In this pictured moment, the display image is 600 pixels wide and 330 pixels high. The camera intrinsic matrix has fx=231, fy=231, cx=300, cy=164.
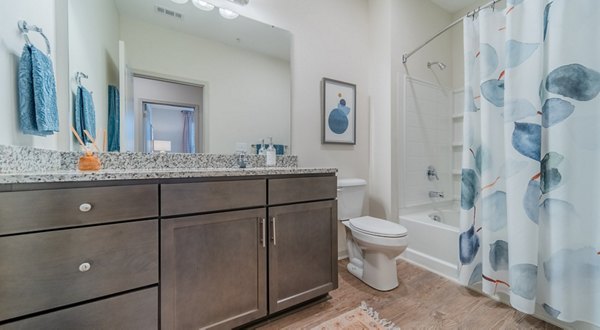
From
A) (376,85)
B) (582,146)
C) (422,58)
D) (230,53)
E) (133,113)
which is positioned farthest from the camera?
(422,58)

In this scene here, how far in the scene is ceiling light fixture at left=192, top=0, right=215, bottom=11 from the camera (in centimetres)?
158

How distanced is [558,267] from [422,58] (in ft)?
6.96

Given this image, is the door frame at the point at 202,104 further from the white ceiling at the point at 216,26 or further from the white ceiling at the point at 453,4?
the white ceiling at the point at 453,4

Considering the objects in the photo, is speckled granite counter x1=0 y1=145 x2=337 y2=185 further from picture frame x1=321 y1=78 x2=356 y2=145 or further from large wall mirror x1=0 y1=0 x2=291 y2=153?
picture frame x1=321 y1=78 x2=356 y2=145

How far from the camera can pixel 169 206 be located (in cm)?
102

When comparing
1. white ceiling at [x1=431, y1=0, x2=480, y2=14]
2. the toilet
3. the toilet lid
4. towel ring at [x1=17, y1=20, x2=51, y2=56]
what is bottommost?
the toilet

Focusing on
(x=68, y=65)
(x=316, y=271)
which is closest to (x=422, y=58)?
(x=316, y=271)

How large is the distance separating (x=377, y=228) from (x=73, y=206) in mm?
1665

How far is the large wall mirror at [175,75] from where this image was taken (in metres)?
1.33

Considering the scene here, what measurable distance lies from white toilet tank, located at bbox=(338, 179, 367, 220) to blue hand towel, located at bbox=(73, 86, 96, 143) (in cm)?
172

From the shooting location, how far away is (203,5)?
1.60 meters

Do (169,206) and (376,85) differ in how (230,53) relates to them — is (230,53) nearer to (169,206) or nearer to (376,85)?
(169,206)

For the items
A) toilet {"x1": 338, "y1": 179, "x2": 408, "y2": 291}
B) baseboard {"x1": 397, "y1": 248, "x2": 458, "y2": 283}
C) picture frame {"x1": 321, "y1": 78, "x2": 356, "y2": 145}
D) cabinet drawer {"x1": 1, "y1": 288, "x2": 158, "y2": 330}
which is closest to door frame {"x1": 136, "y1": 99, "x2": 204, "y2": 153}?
cabinet drawer {"x1": 1, "y1": 288, "x2": 158, "y2": 330}

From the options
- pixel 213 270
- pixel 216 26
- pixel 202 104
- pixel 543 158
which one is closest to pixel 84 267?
pixel 213 270
